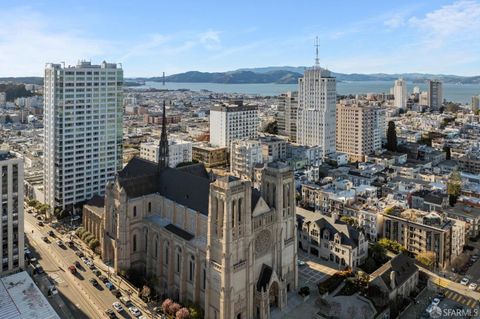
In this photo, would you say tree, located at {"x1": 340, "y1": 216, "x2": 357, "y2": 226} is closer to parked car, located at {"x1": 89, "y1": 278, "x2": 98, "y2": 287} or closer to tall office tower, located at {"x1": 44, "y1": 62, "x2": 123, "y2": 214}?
parked car, located at {"x1": 89, "y1": 278, "x2": 98, "y2": 287}

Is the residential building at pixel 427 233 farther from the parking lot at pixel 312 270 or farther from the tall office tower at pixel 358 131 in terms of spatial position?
the tall office tower at pixel 358 131

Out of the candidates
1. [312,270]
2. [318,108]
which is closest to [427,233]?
[312,270]

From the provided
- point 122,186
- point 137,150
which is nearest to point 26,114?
point 137,150

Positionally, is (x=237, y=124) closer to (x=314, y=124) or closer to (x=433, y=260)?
(x=314, y=124)

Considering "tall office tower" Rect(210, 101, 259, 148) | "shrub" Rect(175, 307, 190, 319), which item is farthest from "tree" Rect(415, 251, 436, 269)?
"tall office tower" Rect(210, 101, 259, 148)

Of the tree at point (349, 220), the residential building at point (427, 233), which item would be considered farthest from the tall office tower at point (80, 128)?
the residential building at point (427, 233)

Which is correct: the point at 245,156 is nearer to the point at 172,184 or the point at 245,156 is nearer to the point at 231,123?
the point at 231,123

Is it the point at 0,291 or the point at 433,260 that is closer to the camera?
the point at 0,291
